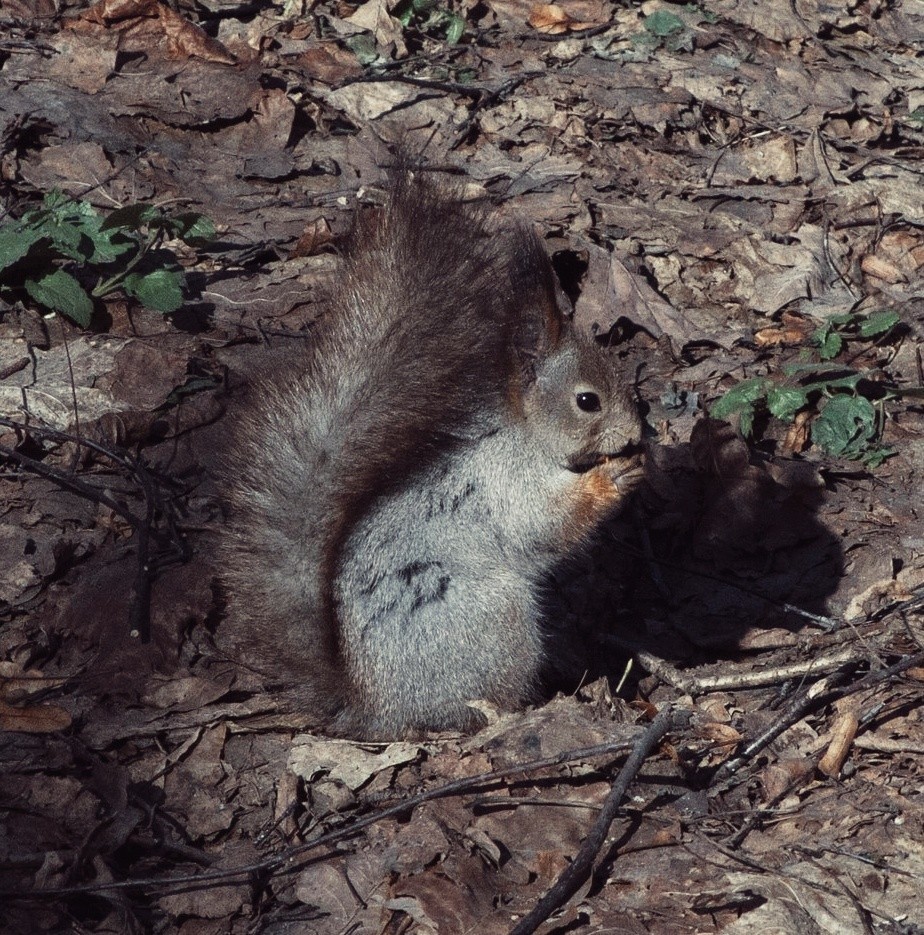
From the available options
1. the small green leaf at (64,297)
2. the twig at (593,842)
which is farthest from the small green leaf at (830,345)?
the small green leaf at (64,297)

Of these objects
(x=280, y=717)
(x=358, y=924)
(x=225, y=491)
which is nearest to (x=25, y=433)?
(x=225, y=491)

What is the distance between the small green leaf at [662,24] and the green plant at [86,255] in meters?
3.35

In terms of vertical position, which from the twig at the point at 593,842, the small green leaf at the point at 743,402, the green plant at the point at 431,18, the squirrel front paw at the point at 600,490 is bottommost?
the small green leaf at the point at 743,402

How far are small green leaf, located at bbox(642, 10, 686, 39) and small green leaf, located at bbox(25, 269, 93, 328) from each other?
3.89 m

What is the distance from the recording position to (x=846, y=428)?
4.43m

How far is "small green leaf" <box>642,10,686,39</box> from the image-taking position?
645cm

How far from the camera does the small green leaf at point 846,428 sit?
4.43 meters

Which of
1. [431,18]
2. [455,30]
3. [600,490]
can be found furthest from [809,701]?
[431,18]

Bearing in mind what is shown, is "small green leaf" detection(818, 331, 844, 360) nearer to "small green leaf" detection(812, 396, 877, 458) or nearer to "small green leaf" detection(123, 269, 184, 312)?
"small green leaf" detection(812, 396, 877, 458)

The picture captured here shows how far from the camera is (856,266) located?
535 cm

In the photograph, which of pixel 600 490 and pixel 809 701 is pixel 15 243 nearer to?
pixel 600 490

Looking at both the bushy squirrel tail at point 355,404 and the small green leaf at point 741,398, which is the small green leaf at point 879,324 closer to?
the small green leaf at point 741,398

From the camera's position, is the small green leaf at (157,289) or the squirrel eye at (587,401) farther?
the small green leaf at (157,289)

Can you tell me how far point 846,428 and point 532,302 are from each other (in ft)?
5.96
